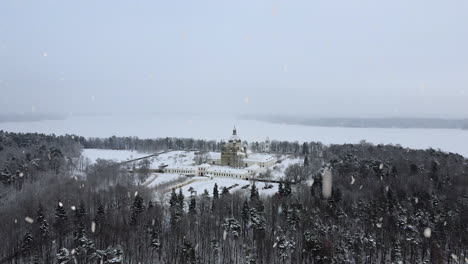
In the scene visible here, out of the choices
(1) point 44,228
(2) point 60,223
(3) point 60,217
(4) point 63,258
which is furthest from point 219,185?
(4) point 63,258

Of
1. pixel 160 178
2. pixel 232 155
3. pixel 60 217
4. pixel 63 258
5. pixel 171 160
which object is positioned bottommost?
pixel 63 258

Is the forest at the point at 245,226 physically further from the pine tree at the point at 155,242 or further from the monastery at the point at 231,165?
the monastery at the point at 231,165

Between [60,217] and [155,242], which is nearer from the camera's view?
[155,242]

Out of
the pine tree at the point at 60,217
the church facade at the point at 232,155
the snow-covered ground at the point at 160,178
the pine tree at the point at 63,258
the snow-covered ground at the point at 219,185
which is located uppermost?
the church facade at the point at 232,155

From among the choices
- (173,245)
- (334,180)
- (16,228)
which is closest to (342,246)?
(173,245)

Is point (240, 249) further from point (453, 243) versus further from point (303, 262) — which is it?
point (453, 243)

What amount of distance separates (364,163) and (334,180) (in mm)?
9765

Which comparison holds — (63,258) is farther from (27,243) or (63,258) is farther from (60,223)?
(60,223)

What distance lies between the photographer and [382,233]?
34062 millimetres

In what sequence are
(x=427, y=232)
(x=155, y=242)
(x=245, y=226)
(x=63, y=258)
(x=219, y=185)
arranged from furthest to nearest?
(x=219, y=185)
(x=245, y=226)
(x=427, y=232)
(x=155, y=242)
(x=63, y=258)

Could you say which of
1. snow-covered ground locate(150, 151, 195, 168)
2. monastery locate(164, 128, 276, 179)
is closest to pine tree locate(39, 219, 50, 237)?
monastery locate(164, 128, 276, 179)

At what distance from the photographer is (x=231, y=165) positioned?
248 feet

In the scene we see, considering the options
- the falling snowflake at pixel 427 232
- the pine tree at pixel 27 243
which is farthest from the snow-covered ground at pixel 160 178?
the falling snowflake at pixel 427 232

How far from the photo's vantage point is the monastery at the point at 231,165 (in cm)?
6625
